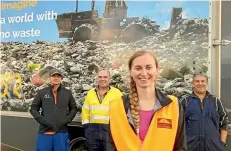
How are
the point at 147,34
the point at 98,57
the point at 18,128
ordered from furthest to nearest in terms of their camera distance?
the point at 18,128 < the point at 98,57 < the point at 147,34

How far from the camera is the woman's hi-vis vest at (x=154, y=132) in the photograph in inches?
66.8

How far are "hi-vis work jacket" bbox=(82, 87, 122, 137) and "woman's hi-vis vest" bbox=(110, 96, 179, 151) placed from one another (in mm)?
2392

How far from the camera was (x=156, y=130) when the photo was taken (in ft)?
5.60

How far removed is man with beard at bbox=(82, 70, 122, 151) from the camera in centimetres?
411

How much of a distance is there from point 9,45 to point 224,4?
3.12 m

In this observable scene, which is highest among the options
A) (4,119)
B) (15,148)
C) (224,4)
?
(224,4)

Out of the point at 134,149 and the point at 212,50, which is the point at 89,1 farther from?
the point at 134,149

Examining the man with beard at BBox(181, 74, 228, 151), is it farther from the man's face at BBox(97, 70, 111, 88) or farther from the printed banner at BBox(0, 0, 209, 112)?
the man's face at BBox(97, 70, 111, 88)

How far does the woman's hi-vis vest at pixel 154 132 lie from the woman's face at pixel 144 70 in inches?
6.1

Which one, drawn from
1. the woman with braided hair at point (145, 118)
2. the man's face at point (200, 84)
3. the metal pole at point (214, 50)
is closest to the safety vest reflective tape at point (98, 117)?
the man's face at point (200, 84)

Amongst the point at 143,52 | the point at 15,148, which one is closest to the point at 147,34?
the point at 143,52

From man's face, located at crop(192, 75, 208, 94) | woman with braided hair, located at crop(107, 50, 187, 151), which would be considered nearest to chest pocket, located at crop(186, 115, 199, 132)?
man's face, located at crop(192, 75, 208, 94)

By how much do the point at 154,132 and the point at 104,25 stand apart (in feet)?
8.80

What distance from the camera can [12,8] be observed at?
505 centimetres
